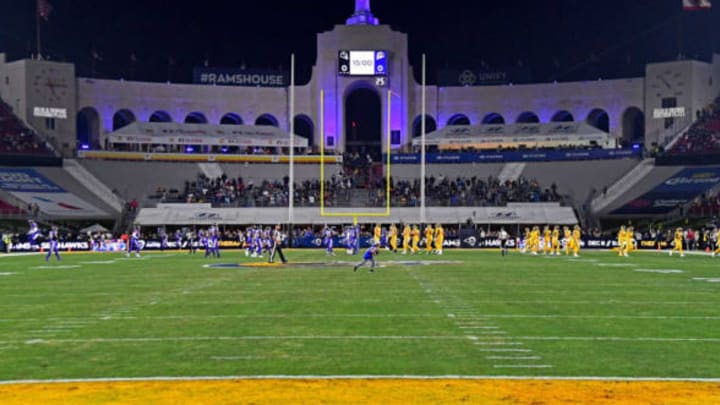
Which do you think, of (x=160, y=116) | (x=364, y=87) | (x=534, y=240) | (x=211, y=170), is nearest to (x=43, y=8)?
(x=160, y=116)

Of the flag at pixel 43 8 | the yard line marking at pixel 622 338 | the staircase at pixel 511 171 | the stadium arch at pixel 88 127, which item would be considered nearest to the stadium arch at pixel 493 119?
the staircase at pixel 511 171

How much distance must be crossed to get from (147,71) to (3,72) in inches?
462

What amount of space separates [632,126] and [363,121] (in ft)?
63.8

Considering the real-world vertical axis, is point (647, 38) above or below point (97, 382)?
above

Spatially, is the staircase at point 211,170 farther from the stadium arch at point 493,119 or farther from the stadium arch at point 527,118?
the stadium arch at point 527,118

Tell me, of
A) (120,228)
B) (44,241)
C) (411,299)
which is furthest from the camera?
(120,228)

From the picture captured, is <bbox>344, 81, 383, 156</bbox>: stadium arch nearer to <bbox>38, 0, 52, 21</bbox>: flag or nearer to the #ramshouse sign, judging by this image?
the #ramshouse sign

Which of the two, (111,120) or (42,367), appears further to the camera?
(111,120)

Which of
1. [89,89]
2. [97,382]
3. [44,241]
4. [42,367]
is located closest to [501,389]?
[97,382]

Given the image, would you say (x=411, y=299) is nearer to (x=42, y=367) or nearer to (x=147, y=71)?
(x=42, y=367)

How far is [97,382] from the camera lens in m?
8.82

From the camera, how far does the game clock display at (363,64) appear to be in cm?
6056

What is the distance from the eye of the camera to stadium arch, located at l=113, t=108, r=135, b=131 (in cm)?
6194

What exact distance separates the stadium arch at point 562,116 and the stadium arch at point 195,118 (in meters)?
24.8
